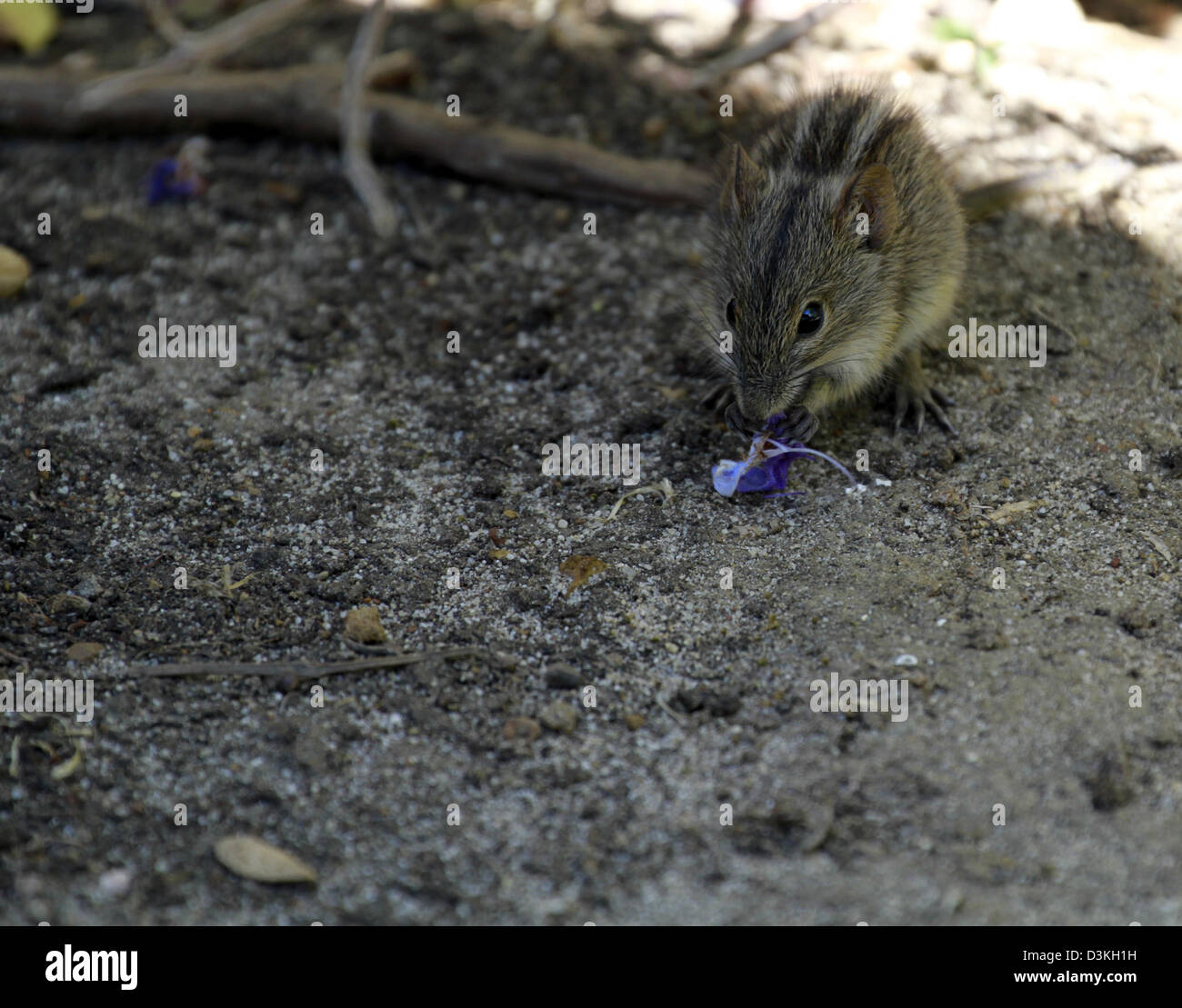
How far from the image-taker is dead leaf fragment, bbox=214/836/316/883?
2828 millimetres

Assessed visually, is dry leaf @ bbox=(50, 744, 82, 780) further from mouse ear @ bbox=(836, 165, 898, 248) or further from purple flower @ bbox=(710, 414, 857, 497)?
mouse ear @ bbox=(836, 165, 898, 248)

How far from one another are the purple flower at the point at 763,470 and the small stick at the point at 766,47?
2.70 m

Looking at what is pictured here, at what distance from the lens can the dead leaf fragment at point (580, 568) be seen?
12.4ft

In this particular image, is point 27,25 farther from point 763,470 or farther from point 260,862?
point 260,862

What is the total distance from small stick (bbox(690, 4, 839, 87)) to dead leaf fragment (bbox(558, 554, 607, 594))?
129 inches

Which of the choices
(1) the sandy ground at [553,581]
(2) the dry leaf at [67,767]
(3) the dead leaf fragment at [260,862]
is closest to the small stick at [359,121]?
(1) the sandy ground at [553,581]

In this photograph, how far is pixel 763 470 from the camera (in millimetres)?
4070

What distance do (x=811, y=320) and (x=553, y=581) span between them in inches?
51.2

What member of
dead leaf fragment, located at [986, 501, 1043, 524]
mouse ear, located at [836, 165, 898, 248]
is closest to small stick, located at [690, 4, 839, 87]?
mouse ear, located at [836, 165, 898, 248]

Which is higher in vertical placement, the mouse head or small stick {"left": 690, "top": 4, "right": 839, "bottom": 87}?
small stick {"left": 690, "top": 4, "right": 839, "bottom": 87}

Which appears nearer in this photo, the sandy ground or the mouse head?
the sandy ground

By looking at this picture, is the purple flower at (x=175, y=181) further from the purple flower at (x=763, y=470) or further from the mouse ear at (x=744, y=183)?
the purple flower at (x=763, y=470)
